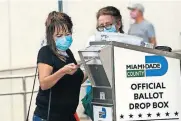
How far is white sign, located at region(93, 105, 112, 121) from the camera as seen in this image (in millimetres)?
3154

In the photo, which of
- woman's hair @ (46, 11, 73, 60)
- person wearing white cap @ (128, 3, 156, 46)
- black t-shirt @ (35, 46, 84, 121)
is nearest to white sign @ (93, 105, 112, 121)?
black t-shirt @ (35, 46, 84, 121)

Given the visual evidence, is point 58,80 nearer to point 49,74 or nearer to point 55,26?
point 49,74

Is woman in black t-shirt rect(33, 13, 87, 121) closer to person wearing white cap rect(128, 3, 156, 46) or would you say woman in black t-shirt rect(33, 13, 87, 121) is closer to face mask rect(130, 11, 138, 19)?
person wearing white cap rect(128, 3, 156, 46)

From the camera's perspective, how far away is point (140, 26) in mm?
6258

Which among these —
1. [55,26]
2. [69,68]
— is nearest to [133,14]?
[55,26]

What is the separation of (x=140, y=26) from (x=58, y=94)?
119 inches

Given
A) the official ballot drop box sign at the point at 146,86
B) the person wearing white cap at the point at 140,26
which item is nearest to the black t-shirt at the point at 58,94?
the official ballot drop box sign at the point at 146,86

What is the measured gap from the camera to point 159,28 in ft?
22.6

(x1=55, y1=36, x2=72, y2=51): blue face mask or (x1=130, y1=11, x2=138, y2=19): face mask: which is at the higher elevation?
(x1=130, y1=11, x2=138, y2=19): face mask

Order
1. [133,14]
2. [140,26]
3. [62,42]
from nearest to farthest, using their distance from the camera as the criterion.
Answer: [62,42] < [140,26] < [133,14]

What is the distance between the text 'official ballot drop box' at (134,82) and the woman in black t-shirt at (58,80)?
266 millimetres

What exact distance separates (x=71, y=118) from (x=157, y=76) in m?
0.77

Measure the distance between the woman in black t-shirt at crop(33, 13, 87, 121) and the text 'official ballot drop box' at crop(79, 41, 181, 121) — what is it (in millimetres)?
266

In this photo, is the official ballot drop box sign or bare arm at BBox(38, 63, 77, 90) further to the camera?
bare arm at BBox(38, 63, 77, 90)
